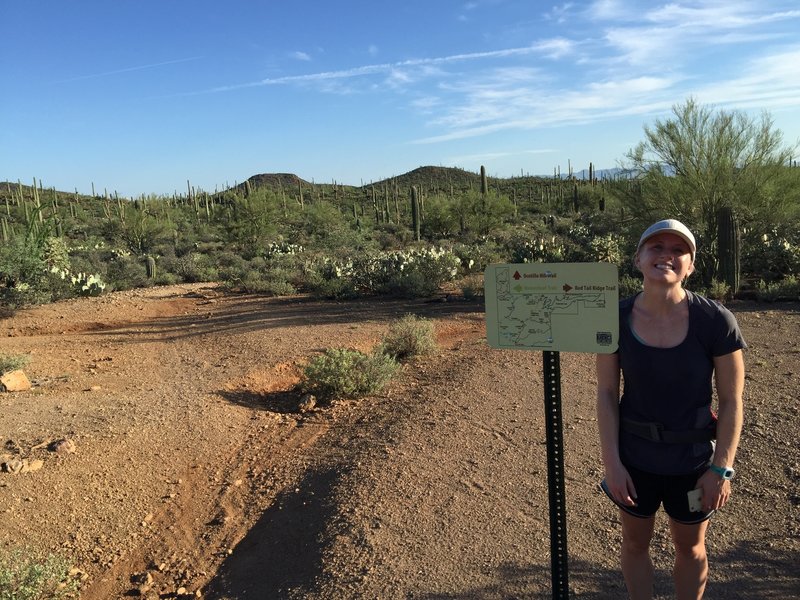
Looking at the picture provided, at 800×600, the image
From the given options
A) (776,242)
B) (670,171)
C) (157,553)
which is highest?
(670,171)

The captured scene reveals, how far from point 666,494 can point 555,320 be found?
2.81 feet

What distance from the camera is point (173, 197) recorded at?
58812mm

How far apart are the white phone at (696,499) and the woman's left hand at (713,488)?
0.04 ft

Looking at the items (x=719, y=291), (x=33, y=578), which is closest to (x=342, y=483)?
(x=33, y=578)

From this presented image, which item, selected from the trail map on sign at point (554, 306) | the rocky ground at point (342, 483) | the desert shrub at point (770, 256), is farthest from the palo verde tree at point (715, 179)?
the trail map on sign at point (554, 306)

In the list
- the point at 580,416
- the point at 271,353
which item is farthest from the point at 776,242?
the point at 271,353

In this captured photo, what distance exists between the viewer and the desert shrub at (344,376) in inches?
279

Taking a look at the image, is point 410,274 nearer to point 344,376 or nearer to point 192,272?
point 344,376

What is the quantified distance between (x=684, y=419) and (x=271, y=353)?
24.5 feet

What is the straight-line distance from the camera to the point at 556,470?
270 centimetres

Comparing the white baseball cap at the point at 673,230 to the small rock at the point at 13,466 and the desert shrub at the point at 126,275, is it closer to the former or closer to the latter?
the small rock at the point at 13,466

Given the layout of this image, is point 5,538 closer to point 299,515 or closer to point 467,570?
point 299,515

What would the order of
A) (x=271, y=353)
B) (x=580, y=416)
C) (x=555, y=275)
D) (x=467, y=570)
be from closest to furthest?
(x=555, y=275), (x=467, y=570), (x=580, y=416), (x=271, y=353)

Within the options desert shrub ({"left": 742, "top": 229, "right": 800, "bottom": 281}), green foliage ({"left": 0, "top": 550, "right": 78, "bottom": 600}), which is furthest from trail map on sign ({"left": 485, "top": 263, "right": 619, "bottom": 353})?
desert shrub ({"left": 742, "top": 229, "right": 800, "bottom": 281})
